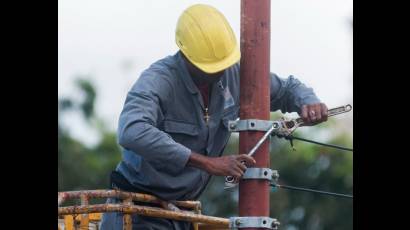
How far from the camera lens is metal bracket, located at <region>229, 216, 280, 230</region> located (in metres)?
6.56

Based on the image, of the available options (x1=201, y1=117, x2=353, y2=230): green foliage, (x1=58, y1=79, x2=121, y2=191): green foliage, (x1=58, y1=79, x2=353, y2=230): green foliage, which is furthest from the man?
(x1=58, y1=79, x2=121, y2=191): green foliage

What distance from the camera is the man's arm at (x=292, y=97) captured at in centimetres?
727

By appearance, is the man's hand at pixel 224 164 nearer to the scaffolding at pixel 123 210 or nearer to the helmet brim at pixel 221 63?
the scaffolding at pixel 123 210

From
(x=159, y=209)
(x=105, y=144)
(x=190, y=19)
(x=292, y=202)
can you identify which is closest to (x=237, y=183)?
(x=159, y=209)

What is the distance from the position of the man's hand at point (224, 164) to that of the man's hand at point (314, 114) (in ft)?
2.10

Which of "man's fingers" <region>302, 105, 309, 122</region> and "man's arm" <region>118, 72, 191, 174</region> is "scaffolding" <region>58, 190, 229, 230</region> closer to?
"man's arm" <region>118, 72, 191, 174</region>

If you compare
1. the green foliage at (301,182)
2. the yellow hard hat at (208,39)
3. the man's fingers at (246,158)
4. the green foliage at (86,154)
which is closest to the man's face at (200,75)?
the yellow hard hat at (208,39)

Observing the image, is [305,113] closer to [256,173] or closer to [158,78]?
[256,173]

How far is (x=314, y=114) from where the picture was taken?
23.5 feet

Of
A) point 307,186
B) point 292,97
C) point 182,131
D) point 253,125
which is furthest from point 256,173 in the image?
point 307,186

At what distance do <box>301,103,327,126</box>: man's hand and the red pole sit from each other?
416 mm

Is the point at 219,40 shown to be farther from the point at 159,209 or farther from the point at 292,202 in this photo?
the point at 292,202

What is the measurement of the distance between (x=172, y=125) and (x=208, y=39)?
581mm
